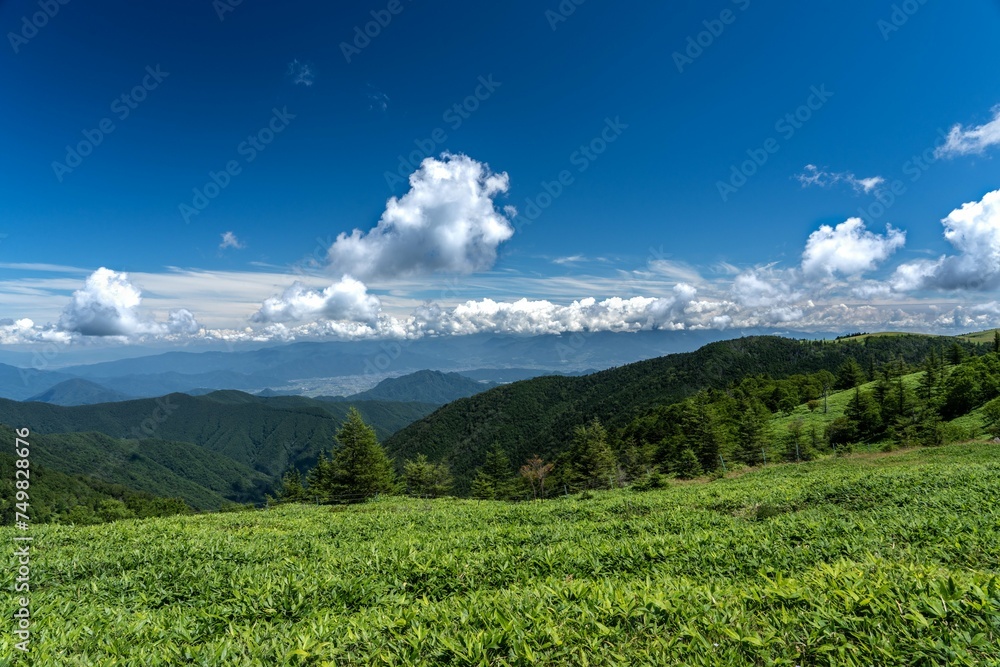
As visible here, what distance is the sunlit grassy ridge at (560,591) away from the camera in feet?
14.8

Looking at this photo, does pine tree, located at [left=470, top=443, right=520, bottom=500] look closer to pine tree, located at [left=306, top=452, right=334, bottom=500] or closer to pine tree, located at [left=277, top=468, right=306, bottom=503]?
pine tree, located at [left=306, top=452, right=334, bottom=500]

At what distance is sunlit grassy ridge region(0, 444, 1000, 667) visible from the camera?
450 cm

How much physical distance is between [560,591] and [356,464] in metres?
44.1

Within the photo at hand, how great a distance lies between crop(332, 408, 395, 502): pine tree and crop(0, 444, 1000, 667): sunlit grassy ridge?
106ft

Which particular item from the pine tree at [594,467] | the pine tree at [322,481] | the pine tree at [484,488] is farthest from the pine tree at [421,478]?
the pine tree at [594,467]

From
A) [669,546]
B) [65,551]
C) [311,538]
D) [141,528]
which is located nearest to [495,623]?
[669,546]

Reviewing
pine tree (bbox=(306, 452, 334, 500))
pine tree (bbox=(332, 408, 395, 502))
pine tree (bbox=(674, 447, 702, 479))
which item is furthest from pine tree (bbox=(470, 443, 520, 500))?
pine tree (bbox=(674, 447, 702, 479))

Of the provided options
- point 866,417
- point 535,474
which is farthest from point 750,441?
point 535,474

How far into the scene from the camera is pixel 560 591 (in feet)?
20.7

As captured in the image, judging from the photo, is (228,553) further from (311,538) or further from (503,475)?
(503,475)

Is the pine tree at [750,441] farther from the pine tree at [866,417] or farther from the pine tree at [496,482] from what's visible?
the pine tree at [496,482]

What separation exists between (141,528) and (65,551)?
11.7ft

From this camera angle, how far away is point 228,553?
10.6m

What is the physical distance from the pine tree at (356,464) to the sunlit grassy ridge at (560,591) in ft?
106
